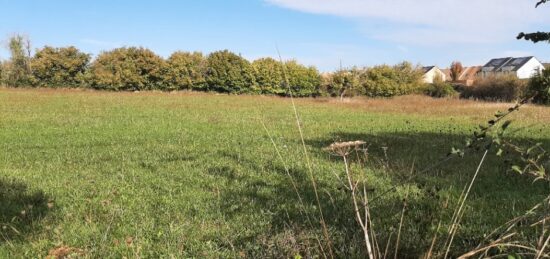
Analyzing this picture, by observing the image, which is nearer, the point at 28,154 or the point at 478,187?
the point at 478,187

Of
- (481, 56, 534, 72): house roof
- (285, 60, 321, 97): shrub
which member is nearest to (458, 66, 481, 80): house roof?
(481, 56, 534, 72): house roof

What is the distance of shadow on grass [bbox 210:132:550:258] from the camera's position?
3807 millimetres

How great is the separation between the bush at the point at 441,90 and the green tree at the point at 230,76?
762 inches

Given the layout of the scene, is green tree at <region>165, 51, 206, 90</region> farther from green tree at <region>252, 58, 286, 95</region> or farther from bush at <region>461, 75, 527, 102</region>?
bush at <region>461, 75, 527, 102</region>

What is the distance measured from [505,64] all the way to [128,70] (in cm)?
6630

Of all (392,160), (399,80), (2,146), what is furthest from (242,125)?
(399,80)

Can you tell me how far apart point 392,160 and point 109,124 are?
11.0 m

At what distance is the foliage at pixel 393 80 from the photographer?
53.6 m

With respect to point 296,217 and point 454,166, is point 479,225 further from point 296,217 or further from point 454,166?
point 454,166

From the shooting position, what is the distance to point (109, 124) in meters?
16.8

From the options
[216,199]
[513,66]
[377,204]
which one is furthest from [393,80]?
[377,204]

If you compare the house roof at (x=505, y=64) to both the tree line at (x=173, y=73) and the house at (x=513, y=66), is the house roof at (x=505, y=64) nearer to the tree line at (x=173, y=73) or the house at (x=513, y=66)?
the house at (x=513, y=66)

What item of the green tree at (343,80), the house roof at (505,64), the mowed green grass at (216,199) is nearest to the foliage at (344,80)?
the green tree at (343,80)

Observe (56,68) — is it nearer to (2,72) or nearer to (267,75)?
(2,72)
